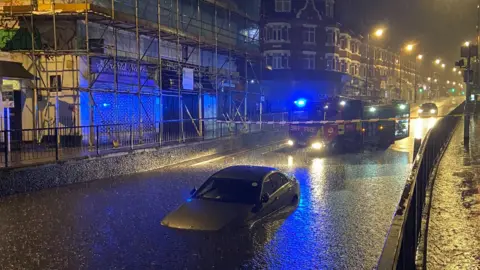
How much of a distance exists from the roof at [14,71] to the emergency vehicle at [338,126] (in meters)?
12.2

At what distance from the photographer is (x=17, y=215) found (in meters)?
9.63

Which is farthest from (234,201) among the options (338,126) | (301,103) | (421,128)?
(421,128)

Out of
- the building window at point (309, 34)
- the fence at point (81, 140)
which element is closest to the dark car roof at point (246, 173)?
the fence at point (81, 140)

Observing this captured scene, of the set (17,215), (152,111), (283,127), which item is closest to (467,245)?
(17,215)

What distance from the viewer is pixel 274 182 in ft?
32.5

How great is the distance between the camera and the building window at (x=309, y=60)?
52312 mm

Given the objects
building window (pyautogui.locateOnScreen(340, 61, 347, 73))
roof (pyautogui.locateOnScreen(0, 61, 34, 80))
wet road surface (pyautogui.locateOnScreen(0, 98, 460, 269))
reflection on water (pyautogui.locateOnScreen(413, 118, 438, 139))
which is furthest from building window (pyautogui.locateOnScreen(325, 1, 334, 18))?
wet road surface (pyautogui.locateOnScreen(0, 98, 460, 269))

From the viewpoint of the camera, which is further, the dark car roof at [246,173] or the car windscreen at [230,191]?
the dark car roof at [246,173]

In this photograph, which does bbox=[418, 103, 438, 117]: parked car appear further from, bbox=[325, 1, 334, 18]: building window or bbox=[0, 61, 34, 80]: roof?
bbox=[0, 61, 34, 80]: roof

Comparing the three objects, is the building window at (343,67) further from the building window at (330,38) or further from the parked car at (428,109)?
the parked car at (428,109)

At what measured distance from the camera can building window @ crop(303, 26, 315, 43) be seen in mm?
52438

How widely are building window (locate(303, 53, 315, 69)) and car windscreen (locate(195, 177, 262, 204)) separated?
146ft

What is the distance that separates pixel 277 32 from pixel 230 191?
4486cm

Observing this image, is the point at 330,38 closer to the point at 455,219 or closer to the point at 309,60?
the point at 309,60
